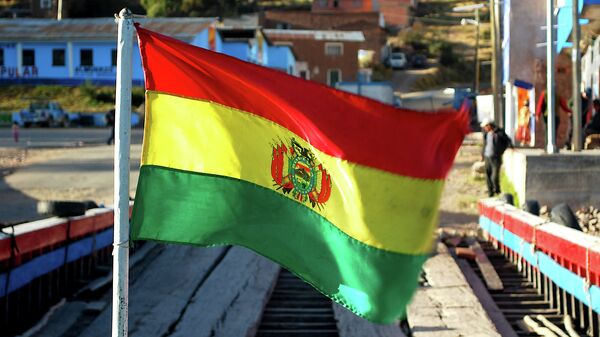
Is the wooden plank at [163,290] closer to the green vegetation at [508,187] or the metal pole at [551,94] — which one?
the green vegetation at [508,187]

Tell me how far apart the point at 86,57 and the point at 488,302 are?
5322 centimetres

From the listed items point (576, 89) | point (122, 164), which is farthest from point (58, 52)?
point (122, 164)

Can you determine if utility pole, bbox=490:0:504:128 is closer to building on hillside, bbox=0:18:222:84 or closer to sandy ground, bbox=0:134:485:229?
sandy ground, bbox=0:134:485:229

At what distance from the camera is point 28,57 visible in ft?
202

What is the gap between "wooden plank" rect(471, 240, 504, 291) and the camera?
12719mm

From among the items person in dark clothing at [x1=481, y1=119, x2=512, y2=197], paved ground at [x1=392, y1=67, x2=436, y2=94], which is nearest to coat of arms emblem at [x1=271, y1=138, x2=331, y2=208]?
person in dark clothing at [x1=481, y1=119, x2=512, y2=197]

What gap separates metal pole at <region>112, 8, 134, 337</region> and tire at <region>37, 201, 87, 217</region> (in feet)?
23.8

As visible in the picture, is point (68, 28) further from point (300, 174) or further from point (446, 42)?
point (300, 174)

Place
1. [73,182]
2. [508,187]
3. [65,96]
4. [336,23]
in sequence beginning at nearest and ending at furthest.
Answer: [508,187] → [73,182] → [65,96] → [336,23]

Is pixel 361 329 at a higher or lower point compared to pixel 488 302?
higher

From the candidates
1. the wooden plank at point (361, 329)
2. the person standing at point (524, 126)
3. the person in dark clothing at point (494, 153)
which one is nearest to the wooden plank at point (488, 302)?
the wooden plank at point (361, 329)

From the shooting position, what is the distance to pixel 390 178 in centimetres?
511

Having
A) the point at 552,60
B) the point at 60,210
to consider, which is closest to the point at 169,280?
the point at 60,210

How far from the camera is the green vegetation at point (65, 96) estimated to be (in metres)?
58.2
